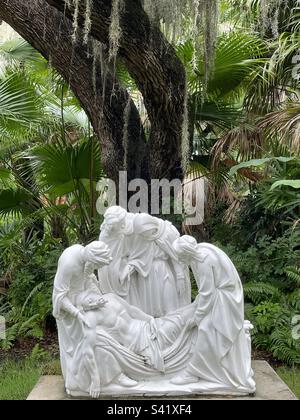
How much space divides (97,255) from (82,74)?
11.1 feet

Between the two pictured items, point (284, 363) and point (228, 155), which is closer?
point (284, 363)

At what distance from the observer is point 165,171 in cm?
701

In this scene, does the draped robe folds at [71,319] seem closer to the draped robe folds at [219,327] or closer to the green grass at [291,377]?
the draped robe folds at [219,327]

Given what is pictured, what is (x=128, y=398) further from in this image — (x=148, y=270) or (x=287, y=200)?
(x=287, y=200)

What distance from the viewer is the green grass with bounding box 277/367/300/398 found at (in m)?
5.07

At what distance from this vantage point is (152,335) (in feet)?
13.5

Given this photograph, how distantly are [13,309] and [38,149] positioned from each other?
1883mm

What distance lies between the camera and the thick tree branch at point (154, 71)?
6.04 metres

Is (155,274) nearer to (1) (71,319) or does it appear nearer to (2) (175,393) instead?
(1) (71,319)

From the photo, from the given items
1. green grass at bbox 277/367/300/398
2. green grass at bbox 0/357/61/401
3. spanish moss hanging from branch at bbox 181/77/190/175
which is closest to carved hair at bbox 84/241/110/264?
green grass at bbox 0/357/61/401

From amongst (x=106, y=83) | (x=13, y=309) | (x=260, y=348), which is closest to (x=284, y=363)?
(x=260, y=348)

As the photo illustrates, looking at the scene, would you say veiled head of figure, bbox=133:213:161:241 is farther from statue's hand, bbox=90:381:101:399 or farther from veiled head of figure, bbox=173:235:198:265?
statue's hand, bbox=90:381:101:399

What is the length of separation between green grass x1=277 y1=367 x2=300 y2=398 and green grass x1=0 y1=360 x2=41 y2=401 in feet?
7.16
